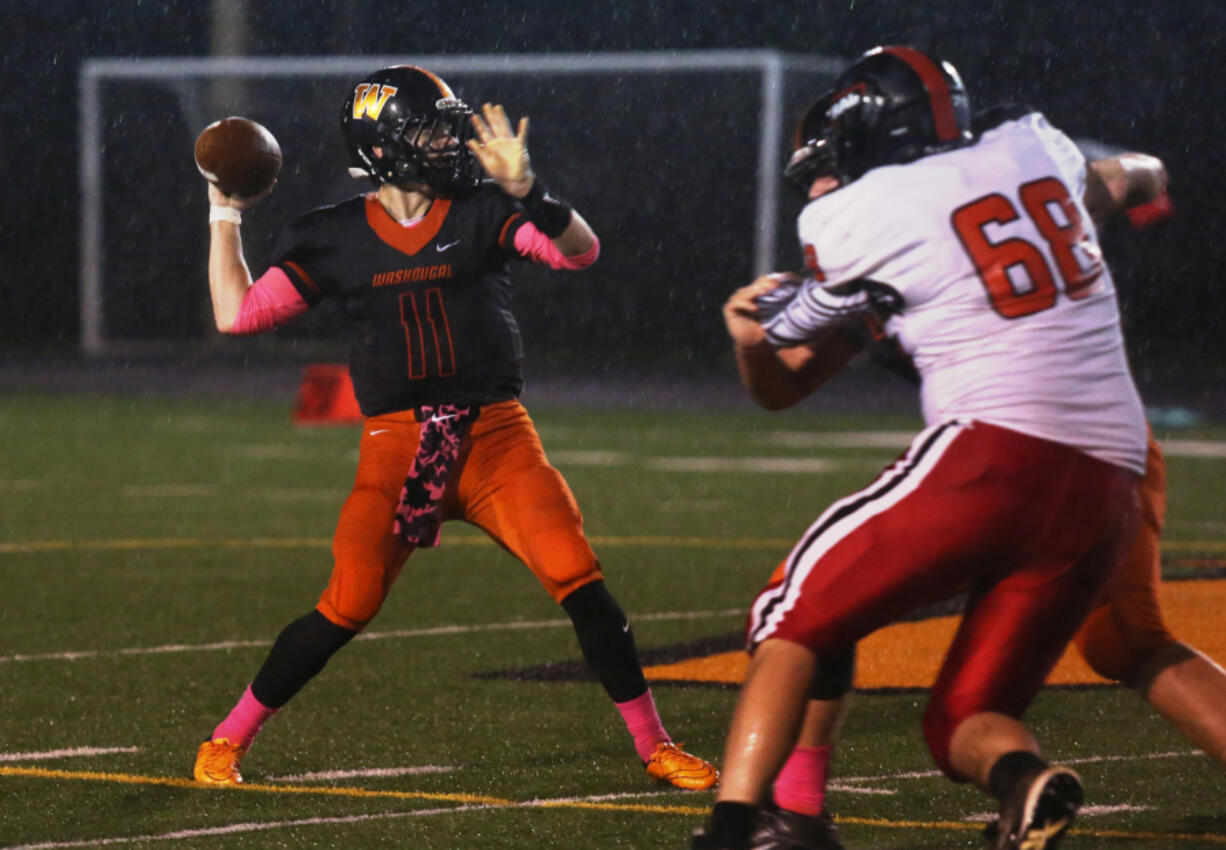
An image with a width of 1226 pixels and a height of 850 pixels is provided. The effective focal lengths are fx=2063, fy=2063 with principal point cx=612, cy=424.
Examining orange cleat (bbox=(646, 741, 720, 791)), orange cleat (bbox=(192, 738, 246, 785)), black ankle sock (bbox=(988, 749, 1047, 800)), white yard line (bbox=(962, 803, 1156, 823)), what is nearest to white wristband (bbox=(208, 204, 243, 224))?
orange cleat (bbox=(192, 738, 246, 785))

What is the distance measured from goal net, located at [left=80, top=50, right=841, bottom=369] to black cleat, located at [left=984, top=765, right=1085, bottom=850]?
19510 millimetres

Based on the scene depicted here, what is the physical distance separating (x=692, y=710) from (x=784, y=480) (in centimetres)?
754

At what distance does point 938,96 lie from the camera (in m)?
3.88

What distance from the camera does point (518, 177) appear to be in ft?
15.7

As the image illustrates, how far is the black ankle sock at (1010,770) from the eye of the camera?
142 inches

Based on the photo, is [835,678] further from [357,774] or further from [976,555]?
[357,774]

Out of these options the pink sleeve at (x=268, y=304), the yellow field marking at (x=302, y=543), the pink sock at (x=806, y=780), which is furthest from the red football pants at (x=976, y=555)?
the yellow field marking at (x=302, y=543)

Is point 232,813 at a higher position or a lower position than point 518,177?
lower

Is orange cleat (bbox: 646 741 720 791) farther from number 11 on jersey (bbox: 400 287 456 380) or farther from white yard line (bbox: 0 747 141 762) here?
white yard line (bbox: 0 747 141 762)

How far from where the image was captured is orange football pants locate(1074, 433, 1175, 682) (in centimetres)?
436

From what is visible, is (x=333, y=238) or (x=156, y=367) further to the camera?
(x=156, y=367)

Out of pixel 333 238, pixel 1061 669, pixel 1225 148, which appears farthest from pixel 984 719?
pixel 1225 148

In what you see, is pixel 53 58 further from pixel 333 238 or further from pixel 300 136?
pixel 333 238

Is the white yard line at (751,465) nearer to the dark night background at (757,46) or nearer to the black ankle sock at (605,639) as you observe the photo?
the black ankle sock at (605,639)
